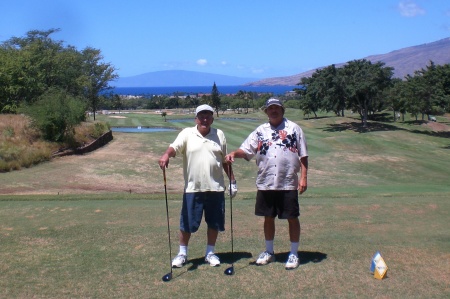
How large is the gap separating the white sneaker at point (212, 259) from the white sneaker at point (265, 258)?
0.49m

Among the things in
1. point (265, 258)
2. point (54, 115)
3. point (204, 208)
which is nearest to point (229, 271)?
point (265, 258)

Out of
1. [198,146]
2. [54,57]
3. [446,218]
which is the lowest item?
[446,218]

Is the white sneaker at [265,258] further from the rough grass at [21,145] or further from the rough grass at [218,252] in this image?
the rough grass at [21,145]

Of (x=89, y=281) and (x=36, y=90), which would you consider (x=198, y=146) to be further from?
(x=36, y=90)

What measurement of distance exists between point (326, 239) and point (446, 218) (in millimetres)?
3236

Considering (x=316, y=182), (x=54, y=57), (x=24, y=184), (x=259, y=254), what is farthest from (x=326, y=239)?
(x=54, y=57)

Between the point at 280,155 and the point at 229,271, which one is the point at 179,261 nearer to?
the point at 229,271

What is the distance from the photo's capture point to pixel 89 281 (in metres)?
6.11

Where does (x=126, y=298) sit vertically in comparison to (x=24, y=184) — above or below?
above

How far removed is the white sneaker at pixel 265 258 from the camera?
6684 mm

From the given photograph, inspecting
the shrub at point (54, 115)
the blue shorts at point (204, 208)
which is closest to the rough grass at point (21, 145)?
the shrub at point (54, 115)

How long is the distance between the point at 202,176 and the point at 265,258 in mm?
1272

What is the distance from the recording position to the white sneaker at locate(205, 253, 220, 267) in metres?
6.63

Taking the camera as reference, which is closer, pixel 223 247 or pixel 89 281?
pixel 89 281
